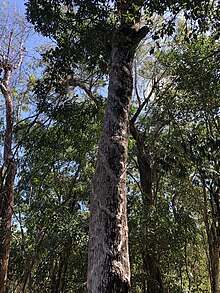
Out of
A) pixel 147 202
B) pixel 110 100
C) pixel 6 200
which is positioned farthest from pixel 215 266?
pixel 110 100

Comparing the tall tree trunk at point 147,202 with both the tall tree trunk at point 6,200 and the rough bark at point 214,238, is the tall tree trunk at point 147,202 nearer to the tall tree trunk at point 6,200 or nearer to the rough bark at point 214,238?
the rough bark at point 214,238

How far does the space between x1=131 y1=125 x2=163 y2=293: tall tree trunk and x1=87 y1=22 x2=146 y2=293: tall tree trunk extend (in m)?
2.36

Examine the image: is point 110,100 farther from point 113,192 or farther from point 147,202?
point 147,202

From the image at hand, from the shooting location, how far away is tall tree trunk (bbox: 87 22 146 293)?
1.59 m

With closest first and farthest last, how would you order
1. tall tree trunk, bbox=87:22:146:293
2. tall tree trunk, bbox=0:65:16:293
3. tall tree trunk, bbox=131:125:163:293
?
tall tree trunk, bbox=87:22:146:293 → tall tree trunk, bbox=0:65:16:293 → tall tree trunk, bbox=131:125:163:293

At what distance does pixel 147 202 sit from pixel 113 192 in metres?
3.09

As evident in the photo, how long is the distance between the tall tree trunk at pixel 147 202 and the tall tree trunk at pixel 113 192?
2359mm

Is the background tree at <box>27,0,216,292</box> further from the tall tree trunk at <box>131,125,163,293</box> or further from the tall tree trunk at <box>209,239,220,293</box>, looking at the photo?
the tall tree trunk at <box>209,239,220,293</box>

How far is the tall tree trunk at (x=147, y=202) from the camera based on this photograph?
4523mm

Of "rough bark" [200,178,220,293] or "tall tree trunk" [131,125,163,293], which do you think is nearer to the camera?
"tall tree trunk" [131,125,163,293]

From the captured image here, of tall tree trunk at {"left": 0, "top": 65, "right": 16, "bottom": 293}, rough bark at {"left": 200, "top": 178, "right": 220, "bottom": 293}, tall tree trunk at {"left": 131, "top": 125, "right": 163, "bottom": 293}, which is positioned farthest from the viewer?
rough bark at {"left": 200, "top": 178, "right": 220, "bottom": 293}

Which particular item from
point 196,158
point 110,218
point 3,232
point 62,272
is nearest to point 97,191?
point 110,218

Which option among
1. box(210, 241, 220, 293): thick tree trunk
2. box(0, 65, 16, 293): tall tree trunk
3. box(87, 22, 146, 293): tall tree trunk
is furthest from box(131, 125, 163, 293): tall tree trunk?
box(87, 22, 146, 293): tall tree trunk

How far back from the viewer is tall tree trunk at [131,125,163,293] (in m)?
4.52
